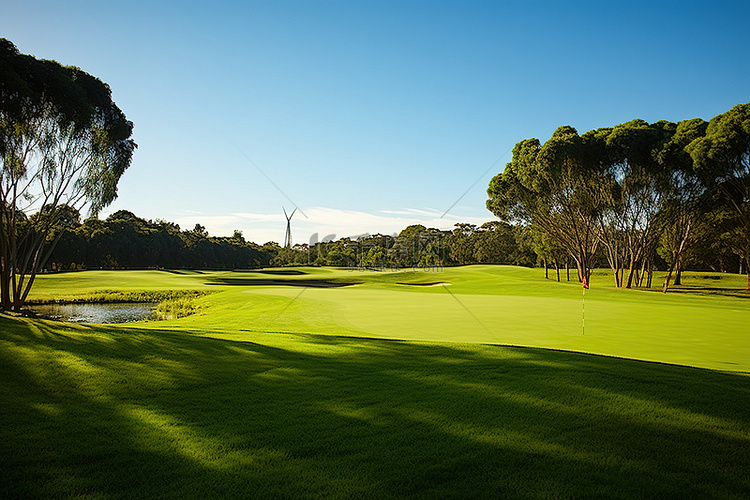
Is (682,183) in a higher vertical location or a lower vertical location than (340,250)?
higher

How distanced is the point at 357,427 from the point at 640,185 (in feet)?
129

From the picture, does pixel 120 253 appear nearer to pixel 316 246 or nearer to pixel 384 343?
pixel 316 246

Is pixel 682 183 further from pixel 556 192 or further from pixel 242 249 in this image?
pixel 242 249

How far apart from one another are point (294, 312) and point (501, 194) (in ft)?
107

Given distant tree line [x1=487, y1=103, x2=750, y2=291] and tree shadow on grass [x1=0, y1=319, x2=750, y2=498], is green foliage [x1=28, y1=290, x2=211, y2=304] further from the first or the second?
distant tree line [x1=487, y1=103, x2=750, y2=291]

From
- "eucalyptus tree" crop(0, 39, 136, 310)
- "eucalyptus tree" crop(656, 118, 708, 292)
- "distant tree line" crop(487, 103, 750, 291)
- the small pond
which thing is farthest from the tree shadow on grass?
"eucalyptus tree" crop(656, 118, 708, 292)

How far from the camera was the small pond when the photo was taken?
26484mm

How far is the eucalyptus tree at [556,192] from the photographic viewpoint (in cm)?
3700

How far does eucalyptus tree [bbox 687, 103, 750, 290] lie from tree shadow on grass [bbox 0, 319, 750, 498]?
1162 inches

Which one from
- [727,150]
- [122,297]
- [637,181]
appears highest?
[727,150]

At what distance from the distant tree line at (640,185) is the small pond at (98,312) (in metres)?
32.9

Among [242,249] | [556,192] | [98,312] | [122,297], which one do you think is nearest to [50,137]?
[98,312]

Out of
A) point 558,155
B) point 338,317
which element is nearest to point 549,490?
point 338,317

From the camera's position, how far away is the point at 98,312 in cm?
2948
